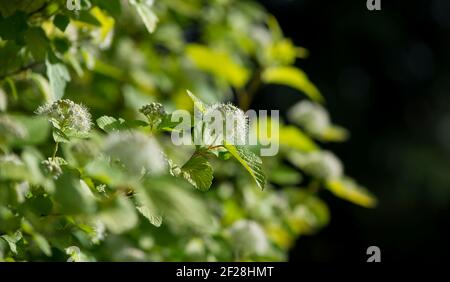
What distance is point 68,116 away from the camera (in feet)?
4.66

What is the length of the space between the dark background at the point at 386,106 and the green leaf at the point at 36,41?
4.51 m

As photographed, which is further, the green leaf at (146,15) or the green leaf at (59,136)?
the green leaf at (146,15)

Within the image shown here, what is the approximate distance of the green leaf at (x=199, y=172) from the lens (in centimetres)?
Result: 143

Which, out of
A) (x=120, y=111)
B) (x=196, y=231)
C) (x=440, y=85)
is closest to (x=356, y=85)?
(x=440, y=85)

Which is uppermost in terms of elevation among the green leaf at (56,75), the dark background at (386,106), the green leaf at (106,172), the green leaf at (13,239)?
the dark background at (386,106)

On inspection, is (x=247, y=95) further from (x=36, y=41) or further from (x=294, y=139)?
(x=36, y=41)

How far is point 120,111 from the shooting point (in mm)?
2705

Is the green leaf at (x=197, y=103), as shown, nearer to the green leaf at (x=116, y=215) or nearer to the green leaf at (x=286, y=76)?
the green leaf at (x=116, y=215)

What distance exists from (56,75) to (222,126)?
0.54m

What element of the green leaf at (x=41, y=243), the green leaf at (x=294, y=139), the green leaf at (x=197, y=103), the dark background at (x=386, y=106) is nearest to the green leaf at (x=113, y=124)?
the green leaf at (x=197, y=103)

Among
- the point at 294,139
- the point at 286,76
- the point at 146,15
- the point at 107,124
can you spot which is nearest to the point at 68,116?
the point at 107,124
